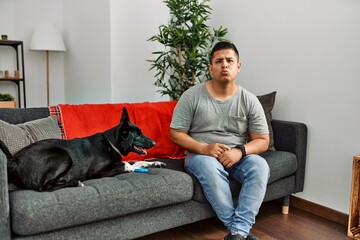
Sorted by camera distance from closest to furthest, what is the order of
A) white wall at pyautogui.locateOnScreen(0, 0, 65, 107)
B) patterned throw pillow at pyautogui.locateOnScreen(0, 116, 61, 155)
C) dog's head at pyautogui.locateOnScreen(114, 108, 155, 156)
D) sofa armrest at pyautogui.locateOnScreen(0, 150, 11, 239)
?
sofa armrest at pyautogui.locateOnScreen(0, 150, 11, 239)
patterned throw pillow at pyautogui.locateOnScreen(0, 116, 61, 155)
dog's head at pyautogui.locateOnScreen(114, 108, 155, 156)
white wall at pyautogui.locateOnScreen(0, 0, 65, 107)

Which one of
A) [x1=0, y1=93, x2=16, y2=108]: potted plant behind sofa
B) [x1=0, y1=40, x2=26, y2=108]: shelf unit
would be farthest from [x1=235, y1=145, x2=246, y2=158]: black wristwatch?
[x1=0, y1=40, x2=26, y2=108]: shelf unit

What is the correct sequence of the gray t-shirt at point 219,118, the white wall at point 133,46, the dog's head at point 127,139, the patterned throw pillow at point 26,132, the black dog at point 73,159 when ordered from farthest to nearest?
the white wall at point 133,46 → the gray t-shirt at point 219,118 → the dog's head at point 127,139 → the patterned throw pillow at point 26,132 → the black dog at point 73,159

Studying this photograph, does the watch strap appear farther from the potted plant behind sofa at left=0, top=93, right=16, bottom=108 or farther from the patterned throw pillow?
the potted plant behind sofa at left=0, top=93, right=16, bottom=108

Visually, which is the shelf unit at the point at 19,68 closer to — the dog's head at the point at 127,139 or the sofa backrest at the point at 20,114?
the sofa backrest at the point at 20,114

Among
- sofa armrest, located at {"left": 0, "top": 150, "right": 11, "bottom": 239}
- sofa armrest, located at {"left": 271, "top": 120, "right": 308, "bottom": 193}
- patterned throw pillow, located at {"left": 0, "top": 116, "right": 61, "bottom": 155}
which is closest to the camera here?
sofa armrest, located at {"left": 0, "top": 150, "right": 11, "bottom": 239}

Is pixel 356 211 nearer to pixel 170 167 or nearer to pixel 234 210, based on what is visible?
pixel 234 210

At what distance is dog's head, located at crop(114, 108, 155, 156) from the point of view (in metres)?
1.92

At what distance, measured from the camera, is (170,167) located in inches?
81.5

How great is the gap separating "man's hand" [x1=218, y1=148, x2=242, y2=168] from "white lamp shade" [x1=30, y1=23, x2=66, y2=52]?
3155 millimetres

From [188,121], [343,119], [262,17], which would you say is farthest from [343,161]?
[262,17]

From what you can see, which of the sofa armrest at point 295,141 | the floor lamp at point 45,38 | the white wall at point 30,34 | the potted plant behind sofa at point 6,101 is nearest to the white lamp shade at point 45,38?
the floor lamp at point 45,38

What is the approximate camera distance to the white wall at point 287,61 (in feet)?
7.36

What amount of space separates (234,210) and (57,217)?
0.87 metres

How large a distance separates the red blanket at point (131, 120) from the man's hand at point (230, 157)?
55 centimetres
